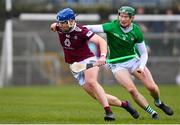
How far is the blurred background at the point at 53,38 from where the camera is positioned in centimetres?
3092

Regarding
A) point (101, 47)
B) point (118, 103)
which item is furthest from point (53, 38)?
point (101, 47)

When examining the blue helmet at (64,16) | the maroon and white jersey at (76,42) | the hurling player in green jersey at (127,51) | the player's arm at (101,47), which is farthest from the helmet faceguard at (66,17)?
the hurling player in green jersey at (127,51)

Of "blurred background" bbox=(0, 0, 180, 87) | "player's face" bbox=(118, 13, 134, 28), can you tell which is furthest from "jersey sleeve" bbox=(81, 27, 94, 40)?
"blurred background" bbox=(0, 0, 180, 87)

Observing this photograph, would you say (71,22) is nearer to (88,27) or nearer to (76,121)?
(88,27)

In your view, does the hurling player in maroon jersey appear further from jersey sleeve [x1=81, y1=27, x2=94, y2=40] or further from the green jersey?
the green jersey

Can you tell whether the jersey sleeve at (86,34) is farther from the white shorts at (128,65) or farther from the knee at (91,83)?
the white shorts at (128,65)

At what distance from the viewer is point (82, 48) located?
13914 millimetres

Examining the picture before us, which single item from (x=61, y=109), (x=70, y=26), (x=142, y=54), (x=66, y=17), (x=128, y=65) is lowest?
(x=61, y=109)

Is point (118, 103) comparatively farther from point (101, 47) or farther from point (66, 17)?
point (66, 17)

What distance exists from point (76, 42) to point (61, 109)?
3859mm

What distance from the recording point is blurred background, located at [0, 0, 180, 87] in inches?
1217

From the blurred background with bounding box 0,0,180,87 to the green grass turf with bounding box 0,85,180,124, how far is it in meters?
5.92

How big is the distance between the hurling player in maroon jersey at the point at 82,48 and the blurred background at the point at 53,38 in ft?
55.1

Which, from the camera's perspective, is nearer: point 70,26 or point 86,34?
point 70,26
